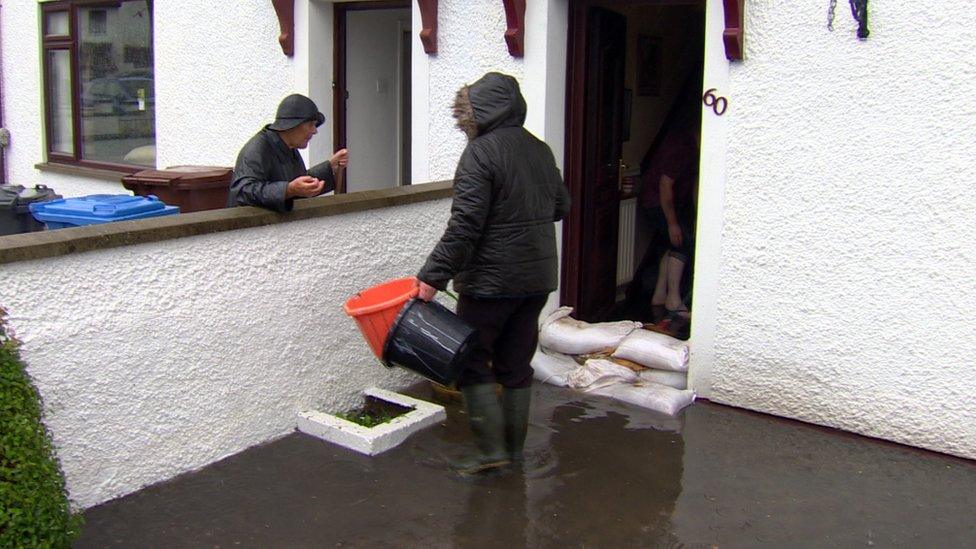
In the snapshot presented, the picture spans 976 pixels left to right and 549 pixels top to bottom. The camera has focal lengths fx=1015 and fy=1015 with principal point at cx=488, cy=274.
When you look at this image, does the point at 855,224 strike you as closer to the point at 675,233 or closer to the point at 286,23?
the point at 675,233

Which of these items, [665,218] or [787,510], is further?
[665,218]

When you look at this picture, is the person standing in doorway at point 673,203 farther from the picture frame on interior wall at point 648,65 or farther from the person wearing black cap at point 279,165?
the person wearing black cap at point 279,165

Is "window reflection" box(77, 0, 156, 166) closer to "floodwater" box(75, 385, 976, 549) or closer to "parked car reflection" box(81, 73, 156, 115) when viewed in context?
"parked car reflection" box(81, 73, 156, 115)

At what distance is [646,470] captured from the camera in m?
4.64

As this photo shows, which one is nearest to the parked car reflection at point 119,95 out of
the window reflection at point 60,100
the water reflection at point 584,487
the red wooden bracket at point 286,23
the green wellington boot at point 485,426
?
the window reflection at point 60,100

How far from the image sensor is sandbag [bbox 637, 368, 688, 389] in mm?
5668

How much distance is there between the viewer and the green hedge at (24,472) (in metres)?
3.09

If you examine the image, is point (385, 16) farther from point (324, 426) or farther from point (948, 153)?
point (948, 153)

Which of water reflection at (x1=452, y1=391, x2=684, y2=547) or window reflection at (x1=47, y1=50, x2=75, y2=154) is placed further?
window reflection at (x1=47, y1=50, x2=75, y2=154)

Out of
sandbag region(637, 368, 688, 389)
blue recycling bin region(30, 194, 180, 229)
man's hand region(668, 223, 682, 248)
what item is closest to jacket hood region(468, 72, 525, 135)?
blue recycling bin region(30, 194, 180, 229)

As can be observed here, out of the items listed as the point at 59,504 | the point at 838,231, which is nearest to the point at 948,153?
the point at 838,231

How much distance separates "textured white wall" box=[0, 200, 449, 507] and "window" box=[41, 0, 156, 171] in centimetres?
421

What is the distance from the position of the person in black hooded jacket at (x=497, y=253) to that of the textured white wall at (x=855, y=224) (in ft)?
4.14

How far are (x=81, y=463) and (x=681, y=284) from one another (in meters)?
4.35
